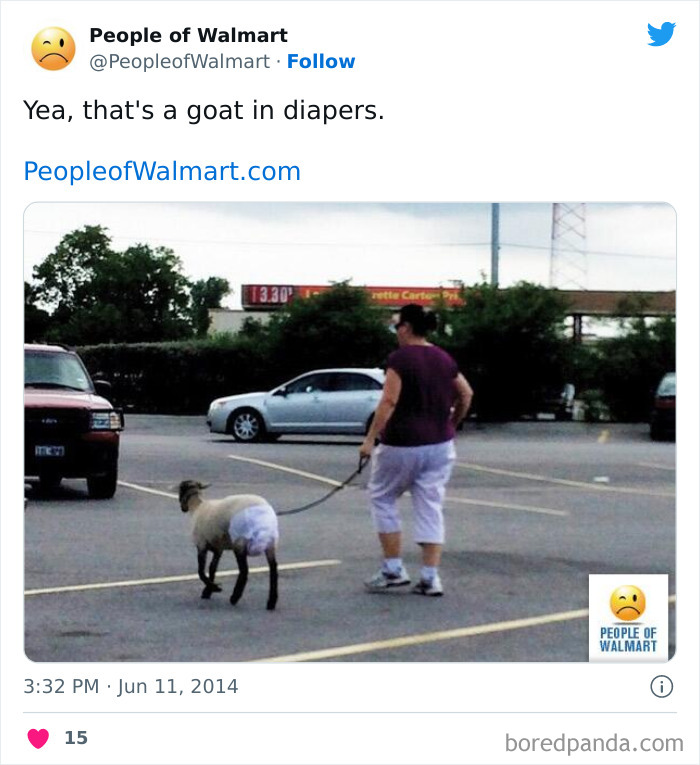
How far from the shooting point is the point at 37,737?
138 inches

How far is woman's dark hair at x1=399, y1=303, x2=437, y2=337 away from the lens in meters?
4.16

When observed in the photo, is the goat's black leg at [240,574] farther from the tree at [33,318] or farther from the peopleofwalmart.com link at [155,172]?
the peopleofwalmart.com link at [155,172]

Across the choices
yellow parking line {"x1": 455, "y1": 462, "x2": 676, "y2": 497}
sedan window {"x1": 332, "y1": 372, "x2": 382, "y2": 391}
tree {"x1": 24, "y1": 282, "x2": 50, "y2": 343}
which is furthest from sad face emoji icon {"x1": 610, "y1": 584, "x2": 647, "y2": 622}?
tree {"x1": 24, "y1": 282, "x2": 50, "y2": 343}

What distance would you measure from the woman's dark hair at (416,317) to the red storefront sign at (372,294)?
0.03 metres

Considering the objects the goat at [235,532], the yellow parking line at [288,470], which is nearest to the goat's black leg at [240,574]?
the goat at [235,532]

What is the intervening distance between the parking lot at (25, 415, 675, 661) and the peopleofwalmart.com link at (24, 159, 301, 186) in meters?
0.92

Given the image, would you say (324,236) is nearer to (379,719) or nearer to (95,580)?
(379,719)

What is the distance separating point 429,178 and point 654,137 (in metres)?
0.61

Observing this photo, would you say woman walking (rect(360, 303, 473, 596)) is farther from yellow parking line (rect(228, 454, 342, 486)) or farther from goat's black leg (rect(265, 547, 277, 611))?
goat's black leg (rect(265, 547, 277, 611))

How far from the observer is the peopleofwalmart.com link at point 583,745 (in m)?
3.48

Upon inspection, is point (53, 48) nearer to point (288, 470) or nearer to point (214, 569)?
point (214, 569)

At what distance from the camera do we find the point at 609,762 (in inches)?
137

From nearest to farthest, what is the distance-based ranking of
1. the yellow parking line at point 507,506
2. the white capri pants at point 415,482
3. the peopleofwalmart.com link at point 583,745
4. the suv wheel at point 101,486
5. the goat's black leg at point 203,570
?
the peopleofwalmart.com link at point 583,745, the goat's black leg at point 203,570, the white capri pants at point 415,482, the suv wheel at point 101,486, the yellow parking line at point 507,506

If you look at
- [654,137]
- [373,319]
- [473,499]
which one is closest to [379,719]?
[373,319]
